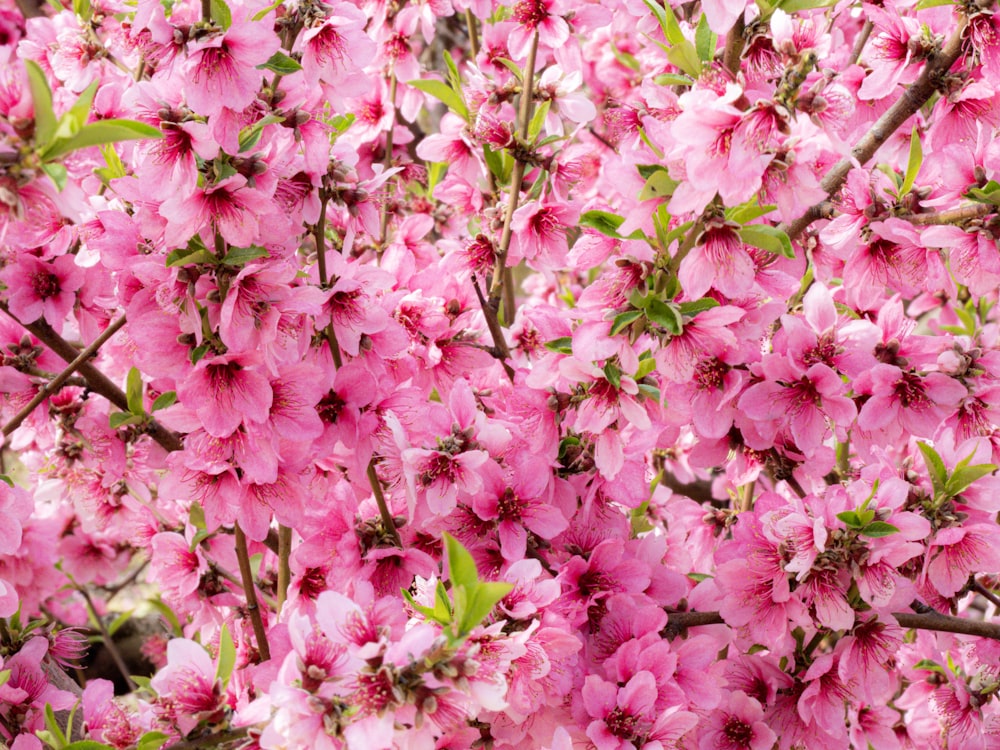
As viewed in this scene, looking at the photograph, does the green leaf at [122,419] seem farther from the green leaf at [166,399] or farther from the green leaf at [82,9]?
the green leaf at [82,9]

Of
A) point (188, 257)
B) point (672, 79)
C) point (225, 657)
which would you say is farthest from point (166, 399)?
point (672, 79)

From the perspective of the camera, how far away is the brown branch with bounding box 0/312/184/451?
1.45 metres

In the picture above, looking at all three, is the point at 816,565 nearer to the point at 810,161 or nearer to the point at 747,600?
the point at 747,600

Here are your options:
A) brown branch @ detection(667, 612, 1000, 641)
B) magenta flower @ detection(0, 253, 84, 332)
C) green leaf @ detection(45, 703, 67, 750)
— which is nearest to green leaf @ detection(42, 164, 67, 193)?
magenta flower @ detection(0, 253, 84, 332)

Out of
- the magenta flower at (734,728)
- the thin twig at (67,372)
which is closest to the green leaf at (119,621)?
the thin twig at (67,372)

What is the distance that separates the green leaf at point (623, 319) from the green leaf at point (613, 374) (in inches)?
3.2

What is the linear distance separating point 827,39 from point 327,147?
0.76m

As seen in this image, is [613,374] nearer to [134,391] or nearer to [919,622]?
[919,622]

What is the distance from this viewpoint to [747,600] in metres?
1.36

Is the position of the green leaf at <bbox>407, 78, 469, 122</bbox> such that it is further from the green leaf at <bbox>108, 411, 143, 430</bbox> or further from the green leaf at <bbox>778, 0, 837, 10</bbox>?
the green leaf at <bbox>108, 411, 143, 430</bbox>

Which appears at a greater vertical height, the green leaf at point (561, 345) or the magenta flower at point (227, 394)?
the magenta flower at point (227, 394)

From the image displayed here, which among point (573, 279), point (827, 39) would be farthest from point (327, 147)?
point (573, 279)

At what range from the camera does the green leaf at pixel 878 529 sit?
119cm

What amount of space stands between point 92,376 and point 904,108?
1.38 metres
